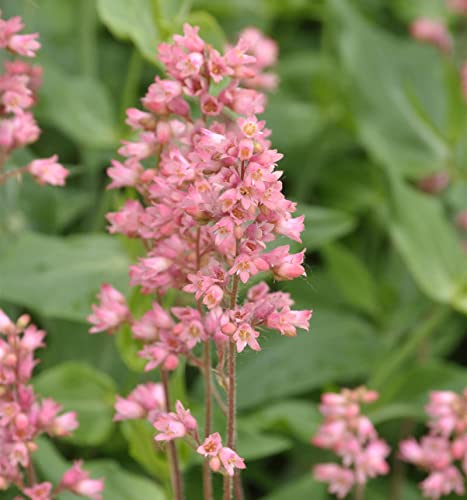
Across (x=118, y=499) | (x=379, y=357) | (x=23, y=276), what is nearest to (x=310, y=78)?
(x=379, y=357)

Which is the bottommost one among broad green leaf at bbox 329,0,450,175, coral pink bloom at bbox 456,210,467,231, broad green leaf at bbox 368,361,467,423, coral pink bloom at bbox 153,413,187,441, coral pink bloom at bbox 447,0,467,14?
coral pink bloom at bbox 153,413,187,441

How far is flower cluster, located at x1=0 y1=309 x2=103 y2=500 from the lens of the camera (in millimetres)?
1391

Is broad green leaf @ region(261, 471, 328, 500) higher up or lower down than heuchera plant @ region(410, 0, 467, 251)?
lower down

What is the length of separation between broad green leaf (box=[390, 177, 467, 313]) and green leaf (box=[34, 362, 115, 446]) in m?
0.95

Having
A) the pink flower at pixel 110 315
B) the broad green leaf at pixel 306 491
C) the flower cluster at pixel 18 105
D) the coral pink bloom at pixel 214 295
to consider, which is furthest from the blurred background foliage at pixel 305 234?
the coral pink bloom at pixel 214 295

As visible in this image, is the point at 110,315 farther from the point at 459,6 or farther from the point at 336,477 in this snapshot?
the point at 459,6

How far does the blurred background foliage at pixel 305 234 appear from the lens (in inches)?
87.0

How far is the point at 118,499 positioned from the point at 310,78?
2.22 meters

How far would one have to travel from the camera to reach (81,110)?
9.11 feet

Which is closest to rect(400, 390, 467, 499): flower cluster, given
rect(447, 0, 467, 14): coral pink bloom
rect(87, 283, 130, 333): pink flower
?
rect(87, 283, 130, 333): pink flower

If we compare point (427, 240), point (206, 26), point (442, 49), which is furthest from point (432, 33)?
point (206, 26)

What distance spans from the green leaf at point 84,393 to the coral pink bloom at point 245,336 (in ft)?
3.42

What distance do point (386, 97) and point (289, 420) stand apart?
63.2 inches

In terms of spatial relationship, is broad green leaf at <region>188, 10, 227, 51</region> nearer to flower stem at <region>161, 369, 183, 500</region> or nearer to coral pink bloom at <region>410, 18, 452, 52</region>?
flower stem at <region>161, 369, 183, 500</region>
